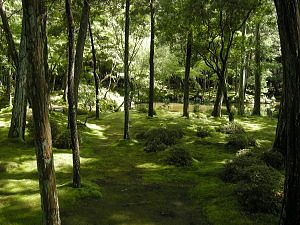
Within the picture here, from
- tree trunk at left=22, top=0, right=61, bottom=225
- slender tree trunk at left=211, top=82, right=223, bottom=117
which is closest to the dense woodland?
tree trunk at left=22, top=0, right=61, bottom=225

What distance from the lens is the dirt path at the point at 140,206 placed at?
5.29m

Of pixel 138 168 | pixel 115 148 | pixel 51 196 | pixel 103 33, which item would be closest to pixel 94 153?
pixel 115 148

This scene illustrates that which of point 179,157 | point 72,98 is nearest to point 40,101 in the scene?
point 72,98

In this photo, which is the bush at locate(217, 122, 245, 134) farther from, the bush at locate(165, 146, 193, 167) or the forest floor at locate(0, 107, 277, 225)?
the bush at locate(165, 146, 193, 167)

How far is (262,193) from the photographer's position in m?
5.27

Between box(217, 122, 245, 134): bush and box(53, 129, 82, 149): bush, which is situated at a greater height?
box(217, 122, 245, 134): bush

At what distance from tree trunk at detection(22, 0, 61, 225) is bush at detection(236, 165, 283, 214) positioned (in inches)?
155

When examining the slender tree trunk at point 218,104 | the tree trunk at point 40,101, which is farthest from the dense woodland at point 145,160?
the slender tree trunk at point 218,104

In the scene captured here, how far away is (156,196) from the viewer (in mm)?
6656

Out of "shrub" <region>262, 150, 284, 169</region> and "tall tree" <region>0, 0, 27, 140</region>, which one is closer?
"shrub" <region>262, 150, 284, 169</region>

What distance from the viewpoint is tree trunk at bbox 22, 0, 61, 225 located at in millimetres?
3545

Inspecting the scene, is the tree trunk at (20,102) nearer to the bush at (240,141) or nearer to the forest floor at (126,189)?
the forest floor at (126,189)

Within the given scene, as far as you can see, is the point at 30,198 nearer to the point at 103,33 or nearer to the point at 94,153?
the point at 94,153

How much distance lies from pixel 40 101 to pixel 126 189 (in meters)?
4.25
